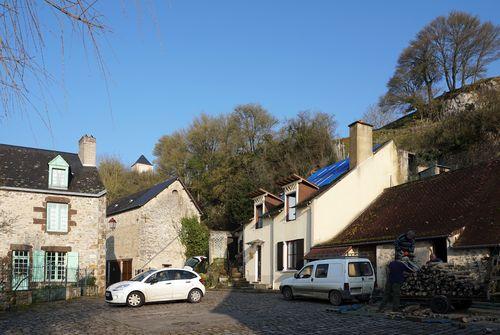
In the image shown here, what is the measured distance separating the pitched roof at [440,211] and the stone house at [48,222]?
1297cm

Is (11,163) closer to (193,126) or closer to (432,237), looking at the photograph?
(432,237)

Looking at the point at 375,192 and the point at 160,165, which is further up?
the point at 160,165

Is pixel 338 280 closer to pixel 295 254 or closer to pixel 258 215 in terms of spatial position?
pixel 295 254

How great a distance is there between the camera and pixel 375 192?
86.8ft

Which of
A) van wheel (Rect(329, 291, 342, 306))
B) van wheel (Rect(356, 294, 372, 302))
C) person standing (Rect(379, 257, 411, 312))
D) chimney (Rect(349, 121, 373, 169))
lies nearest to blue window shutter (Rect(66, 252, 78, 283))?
van wheel (Rect(329, 291, 342, 306))

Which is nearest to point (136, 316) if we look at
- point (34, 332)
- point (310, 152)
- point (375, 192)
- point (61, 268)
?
point (34, 332)

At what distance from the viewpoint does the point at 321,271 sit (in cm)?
1891

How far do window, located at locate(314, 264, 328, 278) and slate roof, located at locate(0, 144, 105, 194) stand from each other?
14.9 meters

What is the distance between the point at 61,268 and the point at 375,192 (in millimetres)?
16870

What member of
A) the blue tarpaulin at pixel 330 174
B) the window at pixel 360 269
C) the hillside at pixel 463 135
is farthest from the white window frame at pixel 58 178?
the hillside at pixel 463 135

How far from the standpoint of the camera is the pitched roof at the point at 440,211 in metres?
17.8

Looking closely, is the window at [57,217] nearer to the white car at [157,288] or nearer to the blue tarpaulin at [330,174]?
the white car at [157,288]

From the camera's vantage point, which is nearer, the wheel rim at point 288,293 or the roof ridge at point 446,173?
the wheel rim at point 288,293

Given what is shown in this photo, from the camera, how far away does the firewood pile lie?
13.6 m
